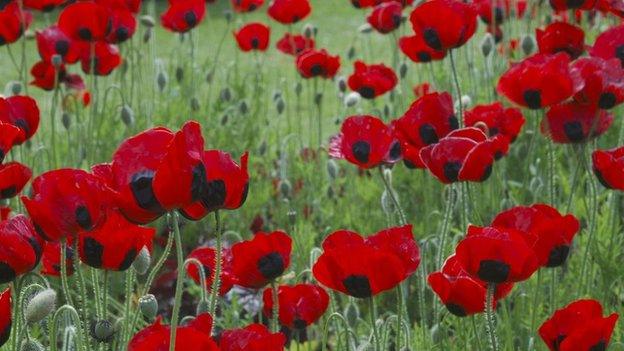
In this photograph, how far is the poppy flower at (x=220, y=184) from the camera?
1.32 metres

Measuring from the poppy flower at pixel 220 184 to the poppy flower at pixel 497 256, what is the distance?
27 cm

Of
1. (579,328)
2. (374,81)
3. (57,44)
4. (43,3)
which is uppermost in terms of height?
(43,3)

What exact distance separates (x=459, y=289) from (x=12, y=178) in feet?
2.18

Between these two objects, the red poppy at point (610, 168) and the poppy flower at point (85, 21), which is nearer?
the red poppy at point (610, 168)

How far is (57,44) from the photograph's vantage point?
2.97 m

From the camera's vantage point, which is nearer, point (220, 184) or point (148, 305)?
point (220, 184)

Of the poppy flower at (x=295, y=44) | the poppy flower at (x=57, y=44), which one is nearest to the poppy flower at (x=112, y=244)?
the poppy flower at (x=57, y=44)

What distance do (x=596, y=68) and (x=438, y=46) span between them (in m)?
0.29

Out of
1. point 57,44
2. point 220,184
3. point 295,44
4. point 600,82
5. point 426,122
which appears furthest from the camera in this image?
point 295,44

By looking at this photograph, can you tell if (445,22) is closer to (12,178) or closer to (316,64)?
(12,178)

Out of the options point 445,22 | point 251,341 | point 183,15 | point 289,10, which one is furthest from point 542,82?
point 289,10

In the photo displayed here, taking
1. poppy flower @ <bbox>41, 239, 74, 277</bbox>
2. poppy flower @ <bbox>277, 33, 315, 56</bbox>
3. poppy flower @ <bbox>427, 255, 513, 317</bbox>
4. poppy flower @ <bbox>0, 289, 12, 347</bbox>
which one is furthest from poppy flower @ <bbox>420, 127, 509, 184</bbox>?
poppy flower @ <bbox>277, 33, 315, 56</bbox>

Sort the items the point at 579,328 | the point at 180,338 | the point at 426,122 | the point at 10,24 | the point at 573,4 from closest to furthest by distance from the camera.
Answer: the point at 180,338 < the point at 579,328 < the point at 426,122 < the point at 573,4 < the point at 10,24

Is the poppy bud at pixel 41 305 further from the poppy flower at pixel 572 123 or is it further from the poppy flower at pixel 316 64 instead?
the poppy flower at pixel 316 64
